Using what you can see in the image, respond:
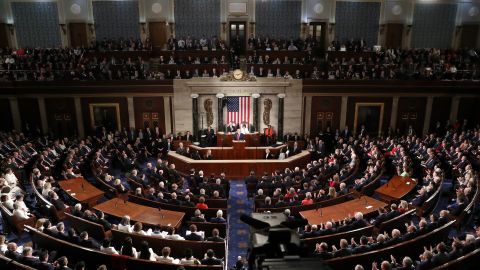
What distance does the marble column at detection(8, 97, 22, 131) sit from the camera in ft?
64.5

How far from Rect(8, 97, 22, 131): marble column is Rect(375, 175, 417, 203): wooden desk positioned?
17.5 meters

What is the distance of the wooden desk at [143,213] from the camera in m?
9.91

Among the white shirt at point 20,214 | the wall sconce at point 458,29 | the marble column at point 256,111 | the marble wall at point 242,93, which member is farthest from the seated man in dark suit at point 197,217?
the wall sconce at point 458,29

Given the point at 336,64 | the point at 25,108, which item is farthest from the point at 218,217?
the point at 25,108

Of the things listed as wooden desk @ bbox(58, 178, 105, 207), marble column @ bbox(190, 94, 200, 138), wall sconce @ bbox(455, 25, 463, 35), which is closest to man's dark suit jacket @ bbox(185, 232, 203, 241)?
wooden desk @ bbox(58, 178, 105, 207)

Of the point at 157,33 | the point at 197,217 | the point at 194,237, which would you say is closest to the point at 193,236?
the point at 194,237

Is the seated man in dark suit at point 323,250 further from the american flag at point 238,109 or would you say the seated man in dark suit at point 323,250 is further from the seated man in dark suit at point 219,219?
the american flag at point 238,109

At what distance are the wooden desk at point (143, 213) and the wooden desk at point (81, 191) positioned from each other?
784 millimetres

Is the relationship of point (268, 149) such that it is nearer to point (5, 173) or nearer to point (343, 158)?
point (343, 158)

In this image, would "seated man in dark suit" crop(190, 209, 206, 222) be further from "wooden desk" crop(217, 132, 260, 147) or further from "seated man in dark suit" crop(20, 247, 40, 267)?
"wooden desk" crop(217, 132, 260, 147)

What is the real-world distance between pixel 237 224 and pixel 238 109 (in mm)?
9144

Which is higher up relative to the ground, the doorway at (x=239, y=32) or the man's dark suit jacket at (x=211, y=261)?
the doorway at (x=239, y=32)

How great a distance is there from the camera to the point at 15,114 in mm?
19828

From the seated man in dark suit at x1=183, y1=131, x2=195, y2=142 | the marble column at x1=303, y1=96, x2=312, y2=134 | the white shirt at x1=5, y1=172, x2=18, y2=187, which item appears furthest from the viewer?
the marble column at x1=303, y1=96, x2=312, y2=134
